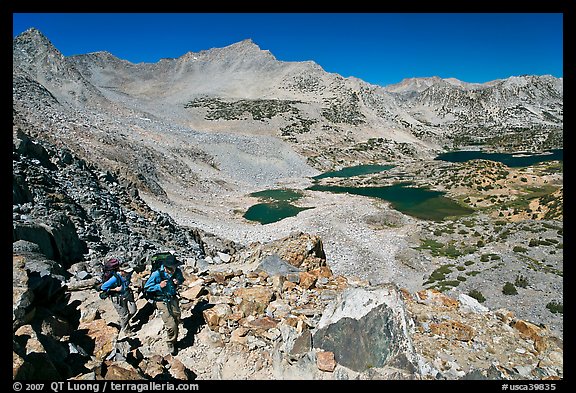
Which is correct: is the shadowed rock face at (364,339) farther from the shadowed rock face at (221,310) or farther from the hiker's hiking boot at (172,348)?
the hiker's hiking boot at (172,348)

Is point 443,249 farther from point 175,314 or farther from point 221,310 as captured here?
point 175,314

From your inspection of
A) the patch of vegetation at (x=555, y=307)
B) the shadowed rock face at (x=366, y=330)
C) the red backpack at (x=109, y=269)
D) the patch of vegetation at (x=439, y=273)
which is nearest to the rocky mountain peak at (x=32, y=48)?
the red backpack at (x=109, y=269)

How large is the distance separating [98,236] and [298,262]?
8.54 m

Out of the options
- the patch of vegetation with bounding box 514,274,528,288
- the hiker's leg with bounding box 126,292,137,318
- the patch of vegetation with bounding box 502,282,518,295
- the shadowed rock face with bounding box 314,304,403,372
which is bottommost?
the patch of vegetation with bounding box 502,282,518,295

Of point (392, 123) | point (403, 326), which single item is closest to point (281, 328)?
point (403, 326)

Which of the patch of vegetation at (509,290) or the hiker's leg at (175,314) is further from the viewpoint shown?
the patch of vegetation at (509,290)

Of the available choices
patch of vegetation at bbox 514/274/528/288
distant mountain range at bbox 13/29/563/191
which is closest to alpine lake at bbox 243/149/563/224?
distant mountain range at bbox 13/29/563/191

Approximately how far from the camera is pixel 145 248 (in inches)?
612

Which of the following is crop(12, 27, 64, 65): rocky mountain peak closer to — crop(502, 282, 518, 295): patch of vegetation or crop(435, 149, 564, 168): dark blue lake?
crop(502, 282, 518, 295): patch of vegetation

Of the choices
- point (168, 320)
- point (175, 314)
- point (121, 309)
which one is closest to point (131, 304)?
point (121, 309)
